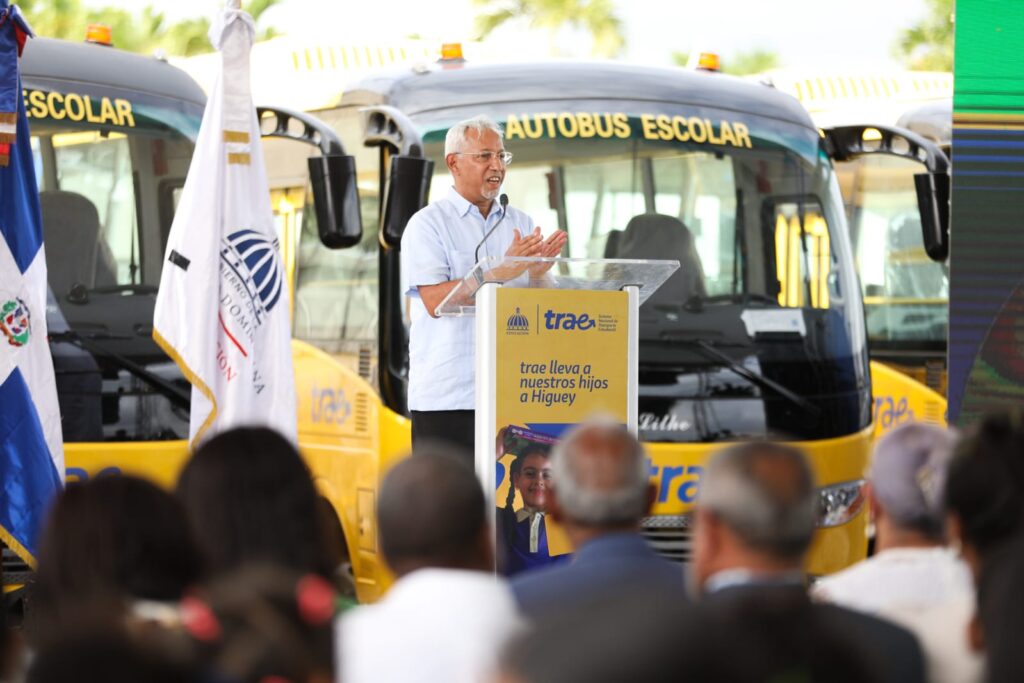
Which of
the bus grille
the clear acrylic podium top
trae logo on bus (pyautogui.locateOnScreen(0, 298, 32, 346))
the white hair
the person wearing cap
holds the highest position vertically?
the white hair

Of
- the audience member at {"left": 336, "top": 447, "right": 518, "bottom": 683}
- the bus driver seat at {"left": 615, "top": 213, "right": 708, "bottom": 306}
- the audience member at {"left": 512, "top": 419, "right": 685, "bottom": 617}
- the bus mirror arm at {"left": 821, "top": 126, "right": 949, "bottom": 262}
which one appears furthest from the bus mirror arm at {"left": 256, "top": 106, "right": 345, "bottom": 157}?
the audience member at {"left": 336, "top": 447, "right": 518, "bottom": 683}

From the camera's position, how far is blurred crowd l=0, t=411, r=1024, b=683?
270cm

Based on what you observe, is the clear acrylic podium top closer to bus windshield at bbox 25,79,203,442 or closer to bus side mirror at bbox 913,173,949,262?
bus windshield at bbox 25,79,203,442

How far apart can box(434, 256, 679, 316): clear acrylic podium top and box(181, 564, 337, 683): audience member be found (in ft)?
10.0

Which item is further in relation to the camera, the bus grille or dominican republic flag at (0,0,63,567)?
the bus grille

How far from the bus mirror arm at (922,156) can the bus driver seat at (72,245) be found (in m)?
3.92

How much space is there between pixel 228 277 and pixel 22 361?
3.67ft

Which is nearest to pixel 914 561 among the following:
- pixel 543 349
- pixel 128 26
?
pixel 543 349

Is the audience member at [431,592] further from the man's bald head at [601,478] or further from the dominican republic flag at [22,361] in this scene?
the dominican republic flag at [22,361]

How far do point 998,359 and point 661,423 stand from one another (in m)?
2.26

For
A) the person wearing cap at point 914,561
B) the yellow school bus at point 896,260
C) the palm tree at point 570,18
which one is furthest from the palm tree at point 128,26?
the person wearing cap at point 914,561

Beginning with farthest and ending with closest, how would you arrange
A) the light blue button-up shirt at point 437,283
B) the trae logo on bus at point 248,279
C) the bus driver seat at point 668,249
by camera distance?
the bus driver seat at point 668,249 < the trae logo on bus at point 248,279 < the light blue button-up shirt at point 437,283

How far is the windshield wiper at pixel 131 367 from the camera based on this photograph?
845 centimetres

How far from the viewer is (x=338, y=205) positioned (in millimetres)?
8633
